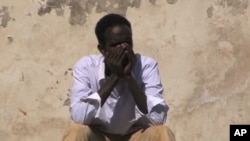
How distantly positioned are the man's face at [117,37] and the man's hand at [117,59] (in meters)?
0.04

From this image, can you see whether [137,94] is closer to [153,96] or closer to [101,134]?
[153,96]

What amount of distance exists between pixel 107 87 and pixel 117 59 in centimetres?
16

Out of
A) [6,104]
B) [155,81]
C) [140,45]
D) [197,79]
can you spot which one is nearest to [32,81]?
[6,104]

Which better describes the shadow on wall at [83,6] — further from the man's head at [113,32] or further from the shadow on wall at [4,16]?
the man's head at [113,32]

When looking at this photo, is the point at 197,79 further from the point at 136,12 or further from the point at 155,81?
the point at 155,81

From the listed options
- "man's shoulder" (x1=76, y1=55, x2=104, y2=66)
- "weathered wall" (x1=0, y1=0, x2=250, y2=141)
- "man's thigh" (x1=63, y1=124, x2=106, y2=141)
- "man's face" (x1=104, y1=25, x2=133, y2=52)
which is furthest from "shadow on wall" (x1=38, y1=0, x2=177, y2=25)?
"man's thigh" (x1=63, y1=124, x2=106, y2=141)

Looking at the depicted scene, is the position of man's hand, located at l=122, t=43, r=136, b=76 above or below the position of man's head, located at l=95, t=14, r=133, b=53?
below

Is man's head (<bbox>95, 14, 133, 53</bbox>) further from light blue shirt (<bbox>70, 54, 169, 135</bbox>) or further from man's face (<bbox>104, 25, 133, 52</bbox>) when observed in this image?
light blue shirt (<bbox>70, 54, 169, 135</bbox>)

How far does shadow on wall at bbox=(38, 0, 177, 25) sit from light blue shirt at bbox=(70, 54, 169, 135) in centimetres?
122

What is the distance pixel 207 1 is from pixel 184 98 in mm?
714

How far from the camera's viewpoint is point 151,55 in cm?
605

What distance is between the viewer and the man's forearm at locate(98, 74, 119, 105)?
15.1ft

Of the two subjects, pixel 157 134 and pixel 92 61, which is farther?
pixel 92 61

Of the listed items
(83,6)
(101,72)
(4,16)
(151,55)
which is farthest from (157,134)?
(4,16)
